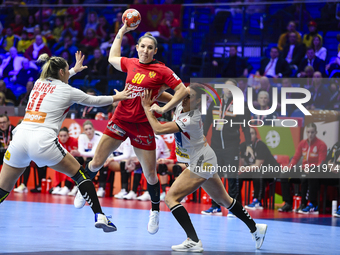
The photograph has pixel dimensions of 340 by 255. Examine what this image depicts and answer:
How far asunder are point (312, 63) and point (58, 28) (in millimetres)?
8695

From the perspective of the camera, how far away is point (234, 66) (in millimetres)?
13211

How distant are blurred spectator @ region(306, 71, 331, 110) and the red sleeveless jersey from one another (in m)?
5.66

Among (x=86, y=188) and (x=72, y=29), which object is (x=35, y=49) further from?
(x=86, y=188)

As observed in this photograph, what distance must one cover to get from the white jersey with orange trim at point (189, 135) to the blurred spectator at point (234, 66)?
8186 mm

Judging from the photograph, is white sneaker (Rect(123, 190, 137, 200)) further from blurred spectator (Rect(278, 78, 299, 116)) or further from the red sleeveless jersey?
the red sleeveless jersey

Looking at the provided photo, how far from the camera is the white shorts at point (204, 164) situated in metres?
5.01

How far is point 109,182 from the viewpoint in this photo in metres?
10.6

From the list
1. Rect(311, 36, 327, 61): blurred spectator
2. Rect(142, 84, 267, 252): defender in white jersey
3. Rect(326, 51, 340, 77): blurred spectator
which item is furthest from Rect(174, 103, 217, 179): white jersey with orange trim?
Rect(311, 36, 327, 61): blurred spectator

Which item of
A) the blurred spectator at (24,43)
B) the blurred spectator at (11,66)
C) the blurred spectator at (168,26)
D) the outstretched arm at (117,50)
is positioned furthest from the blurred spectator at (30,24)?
the outstretched arm at (117,50)

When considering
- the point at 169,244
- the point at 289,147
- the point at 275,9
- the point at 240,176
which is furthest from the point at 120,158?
the point at 275,9

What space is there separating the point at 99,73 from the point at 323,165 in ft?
23.6

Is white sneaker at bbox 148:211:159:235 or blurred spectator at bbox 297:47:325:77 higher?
blurred spectator at bbox 297:47:325:77

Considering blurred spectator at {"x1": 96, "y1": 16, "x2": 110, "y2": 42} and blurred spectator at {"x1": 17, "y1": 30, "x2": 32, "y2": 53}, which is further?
blurred spectator at {"x1": 17, "y1": 30, "x2": 32, "y2": 53}

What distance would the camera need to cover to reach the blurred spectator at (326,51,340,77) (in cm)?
1166
